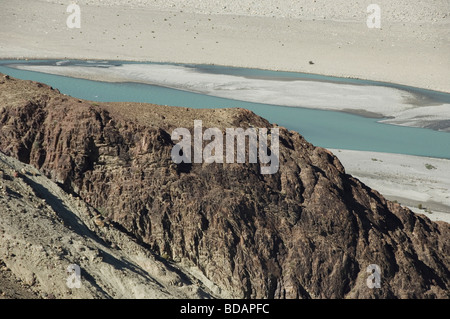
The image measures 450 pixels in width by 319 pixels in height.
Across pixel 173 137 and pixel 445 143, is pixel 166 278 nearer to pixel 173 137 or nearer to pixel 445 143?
pixel 173 137

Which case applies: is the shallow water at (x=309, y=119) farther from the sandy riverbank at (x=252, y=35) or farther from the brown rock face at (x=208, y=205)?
the brown rock face at (x=208, y=205)

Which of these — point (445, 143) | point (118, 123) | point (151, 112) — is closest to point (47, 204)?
point (118, 123)

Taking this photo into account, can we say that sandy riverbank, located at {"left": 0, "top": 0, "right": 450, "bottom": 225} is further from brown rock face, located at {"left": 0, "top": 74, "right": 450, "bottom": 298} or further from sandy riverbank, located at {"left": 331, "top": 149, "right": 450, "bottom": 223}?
brown rock face, located at {"left": 0, "top": 74, "right": 450, "bottom": 298}

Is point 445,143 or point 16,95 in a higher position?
point 16,95

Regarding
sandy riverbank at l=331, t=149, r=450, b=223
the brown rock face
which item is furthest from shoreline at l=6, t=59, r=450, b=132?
the brown rock face

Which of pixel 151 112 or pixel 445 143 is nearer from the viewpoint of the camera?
pixel 151 112

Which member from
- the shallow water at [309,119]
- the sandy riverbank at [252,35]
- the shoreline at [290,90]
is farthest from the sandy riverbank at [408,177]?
the sandy riverbank at [252,35]
